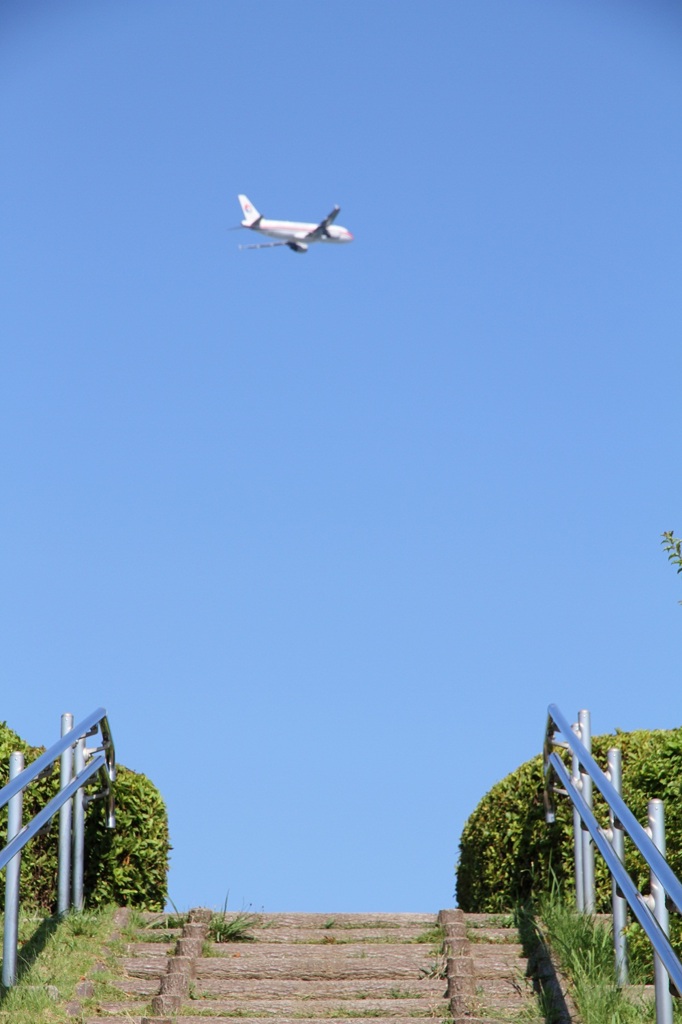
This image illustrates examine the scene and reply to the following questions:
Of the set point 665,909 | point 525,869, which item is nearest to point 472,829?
point 525,869

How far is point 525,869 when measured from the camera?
789 cm

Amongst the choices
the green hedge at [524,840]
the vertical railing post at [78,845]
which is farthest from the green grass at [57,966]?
the green hedge at [524,840]

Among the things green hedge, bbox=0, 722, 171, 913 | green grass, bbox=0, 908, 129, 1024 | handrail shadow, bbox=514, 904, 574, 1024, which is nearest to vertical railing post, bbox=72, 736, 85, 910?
green grass, bbox=0, 908, 129, 1024

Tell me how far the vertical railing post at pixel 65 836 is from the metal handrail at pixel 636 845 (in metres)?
2.71

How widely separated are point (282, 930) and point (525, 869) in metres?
1.79

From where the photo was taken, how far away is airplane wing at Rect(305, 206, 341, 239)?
30.6 m

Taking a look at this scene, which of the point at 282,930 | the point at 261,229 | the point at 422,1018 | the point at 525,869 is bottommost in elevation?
the point at 422,1018

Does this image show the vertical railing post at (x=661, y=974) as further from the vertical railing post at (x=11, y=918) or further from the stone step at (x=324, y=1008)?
the vertical railing post at (x=11, y=918)

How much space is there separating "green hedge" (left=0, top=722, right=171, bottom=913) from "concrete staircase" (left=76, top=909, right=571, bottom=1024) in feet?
2.70

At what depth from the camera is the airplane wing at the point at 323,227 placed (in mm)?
30609

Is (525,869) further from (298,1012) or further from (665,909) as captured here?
(665,909)

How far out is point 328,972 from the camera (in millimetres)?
6215

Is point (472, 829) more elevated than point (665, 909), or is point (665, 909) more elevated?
point (472, 829)

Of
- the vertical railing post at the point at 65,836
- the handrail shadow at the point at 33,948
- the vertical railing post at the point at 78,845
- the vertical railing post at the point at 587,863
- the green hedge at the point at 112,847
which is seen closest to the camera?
the handrail shadow at the point at 33,948
